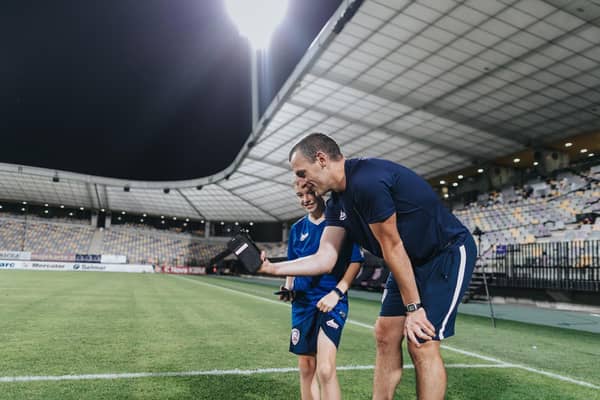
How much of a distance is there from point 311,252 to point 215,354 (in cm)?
304

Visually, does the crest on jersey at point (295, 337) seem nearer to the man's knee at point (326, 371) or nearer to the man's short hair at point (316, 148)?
the man's knee at point (326, 371)

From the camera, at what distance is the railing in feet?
46.9

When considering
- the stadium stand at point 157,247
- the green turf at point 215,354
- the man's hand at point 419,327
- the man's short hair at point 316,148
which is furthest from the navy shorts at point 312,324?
the stadium stand at point 157,247

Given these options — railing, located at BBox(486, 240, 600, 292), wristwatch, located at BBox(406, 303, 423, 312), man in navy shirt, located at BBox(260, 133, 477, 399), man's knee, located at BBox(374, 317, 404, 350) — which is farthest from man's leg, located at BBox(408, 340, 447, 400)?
railing, located at BBox(486, 240, 600, 292)

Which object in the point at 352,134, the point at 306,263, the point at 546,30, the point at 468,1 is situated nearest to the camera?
the point at 306,263

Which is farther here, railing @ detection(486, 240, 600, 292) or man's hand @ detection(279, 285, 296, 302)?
railing @ detection(486, 240, 600, 292)

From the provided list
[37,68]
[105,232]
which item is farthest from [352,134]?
[105,232]

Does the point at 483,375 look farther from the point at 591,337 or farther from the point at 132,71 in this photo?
the point at 132,71

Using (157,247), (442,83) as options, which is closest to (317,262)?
(442,83)

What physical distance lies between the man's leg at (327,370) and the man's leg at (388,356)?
0.94 ft

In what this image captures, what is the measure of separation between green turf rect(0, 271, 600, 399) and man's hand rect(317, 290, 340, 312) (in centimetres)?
136

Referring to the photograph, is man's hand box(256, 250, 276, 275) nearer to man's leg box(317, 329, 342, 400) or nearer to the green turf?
man's leg box(317, 329, 342, 400)

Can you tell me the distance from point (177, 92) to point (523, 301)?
2016 inches

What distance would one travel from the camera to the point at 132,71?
5475 centimetres
